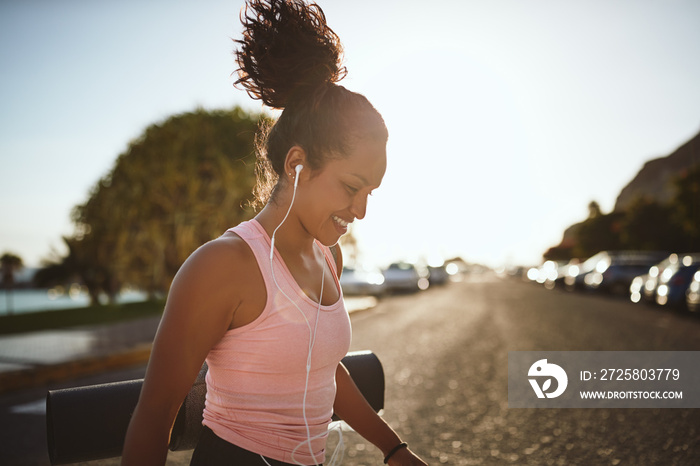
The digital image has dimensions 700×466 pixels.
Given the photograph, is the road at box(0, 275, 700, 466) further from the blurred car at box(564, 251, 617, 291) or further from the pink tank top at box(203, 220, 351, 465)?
the blurred car at box(564, 251, 617, 291)

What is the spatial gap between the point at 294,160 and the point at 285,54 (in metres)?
0.34

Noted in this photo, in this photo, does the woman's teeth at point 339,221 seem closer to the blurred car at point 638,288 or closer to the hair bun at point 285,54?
the hair bun at point 285,54

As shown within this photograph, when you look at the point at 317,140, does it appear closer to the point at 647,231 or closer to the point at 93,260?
the point at 93,260

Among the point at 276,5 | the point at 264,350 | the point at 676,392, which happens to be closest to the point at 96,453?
the point at 264,350

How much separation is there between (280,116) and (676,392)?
21.1 ft

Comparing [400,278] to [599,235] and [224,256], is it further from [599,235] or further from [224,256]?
[599,235]

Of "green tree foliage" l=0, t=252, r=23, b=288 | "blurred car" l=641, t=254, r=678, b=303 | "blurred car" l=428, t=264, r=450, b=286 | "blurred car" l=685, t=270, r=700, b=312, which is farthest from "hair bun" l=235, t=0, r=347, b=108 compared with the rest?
"blurred car" l=428, t=264, r=450, b=286

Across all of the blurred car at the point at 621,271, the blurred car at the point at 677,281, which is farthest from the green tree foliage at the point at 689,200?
the blurred car at the point at 677,281

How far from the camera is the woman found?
1.31 meters

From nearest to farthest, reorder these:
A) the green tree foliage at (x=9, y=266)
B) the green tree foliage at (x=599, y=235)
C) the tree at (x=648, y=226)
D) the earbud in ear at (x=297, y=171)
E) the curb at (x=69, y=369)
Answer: the earbud in ear at (x=297, y=171) < the curb at (x=69, y=369) < the green tree foliage at (x=9, y=266) < the tree at (x=648, y=226) < the green tree foliage at (x=599, y=235)

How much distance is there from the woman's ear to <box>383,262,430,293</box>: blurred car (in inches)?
1114

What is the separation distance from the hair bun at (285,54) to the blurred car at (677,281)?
54.7 ft

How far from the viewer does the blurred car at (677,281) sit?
15820 mm

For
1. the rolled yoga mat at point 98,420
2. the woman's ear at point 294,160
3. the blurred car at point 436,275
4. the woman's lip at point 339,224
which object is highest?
the woman's ear at point 294,160
